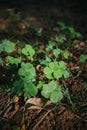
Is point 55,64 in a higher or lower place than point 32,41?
higher

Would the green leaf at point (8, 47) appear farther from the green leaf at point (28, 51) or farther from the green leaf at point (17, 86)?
the green leaf at point (17, 86)

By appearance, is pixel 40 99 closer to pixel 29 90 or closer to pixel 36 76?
pixel 29 90

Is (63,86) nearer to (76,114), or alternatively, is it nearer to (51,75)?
(51,75)

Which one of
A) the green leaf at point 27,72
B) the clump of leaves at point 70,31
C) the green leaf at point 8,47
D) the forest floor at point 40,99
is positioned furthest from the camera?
the clump of leaves at point 70,31

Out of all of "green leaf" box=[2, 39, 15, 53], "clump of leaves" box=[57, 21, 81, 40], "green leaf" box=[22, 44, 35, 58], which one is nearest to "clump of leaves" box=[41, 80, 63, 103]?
"green leaf" box=[22, 44, 35, 58]

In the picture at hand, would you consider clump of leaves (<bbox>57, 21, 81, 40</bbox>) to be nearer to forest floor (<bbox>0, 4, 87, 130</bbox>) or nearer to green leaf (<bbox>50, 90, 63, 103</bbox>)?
forest floor (<bbox>0, 4, 87, 130</bbox>)

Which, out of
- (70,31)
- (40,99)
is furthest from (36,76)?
(70,31)

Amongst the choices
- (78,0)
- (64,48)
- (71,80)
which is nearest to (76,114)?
(71,80)

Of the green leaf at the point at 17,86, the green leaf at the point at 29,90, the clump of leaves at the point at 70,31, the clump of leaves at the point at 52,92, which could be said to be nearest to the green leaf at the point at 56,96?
the clump of leaves at the point at 52,92

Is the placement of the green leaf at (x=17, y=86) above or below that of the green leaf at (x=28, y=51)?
above
